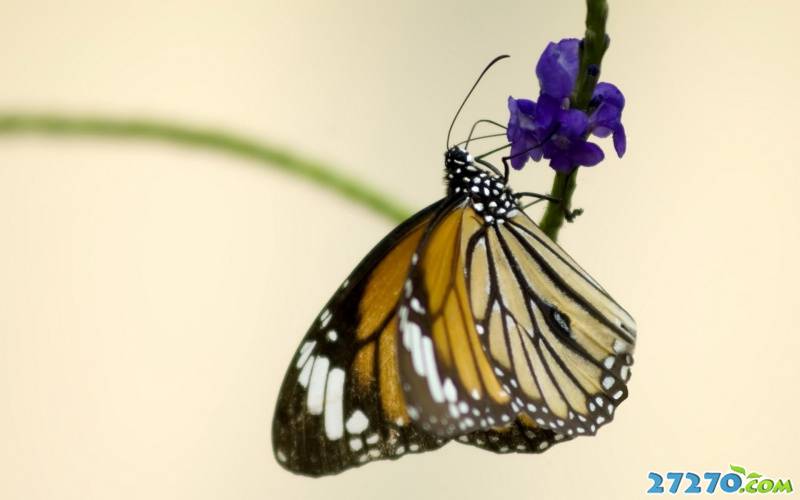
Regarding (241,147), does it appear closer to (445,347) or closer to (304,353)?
(304,353)

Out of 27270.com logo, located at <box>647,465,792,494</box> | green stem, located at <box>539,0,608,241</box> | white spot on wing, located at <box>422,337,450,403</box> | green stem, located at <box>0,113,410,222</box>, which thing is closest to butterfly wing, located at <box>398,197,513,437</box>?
white spot on wing, located at <box>422,337,450,403</box>

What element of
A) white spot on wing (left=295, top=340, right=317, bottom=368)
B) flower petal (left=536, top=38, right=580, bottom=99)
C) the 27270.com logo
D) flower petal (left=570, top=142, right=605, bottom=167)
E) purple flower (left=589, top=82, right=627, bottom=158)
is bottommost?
the 27270.com logo

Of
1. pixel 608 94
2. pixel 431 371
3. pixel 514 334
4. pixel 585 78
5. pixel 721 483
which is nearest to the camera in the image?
pixel 585 78

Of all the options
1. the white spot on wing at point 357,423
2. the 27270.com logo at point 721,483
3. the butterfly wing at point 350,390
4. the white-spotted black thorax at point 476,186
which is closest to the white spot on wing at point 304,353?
the butterfly wing at point 350,390

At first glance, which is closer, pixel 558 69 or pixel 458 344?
pixel 558 69

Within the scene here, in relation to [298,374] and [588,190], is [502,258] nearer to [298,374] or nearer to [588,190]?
[298,374]

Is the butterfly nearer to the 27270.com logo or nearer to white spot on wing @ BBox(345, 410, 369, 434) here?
white spot on wing @ BBox(345, 410, 369, 434)

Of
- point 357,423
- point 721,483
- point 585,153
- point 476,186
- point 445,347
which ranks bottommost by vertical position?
point 721,483

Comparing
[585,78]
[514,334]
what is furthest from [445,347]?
[585,78]
